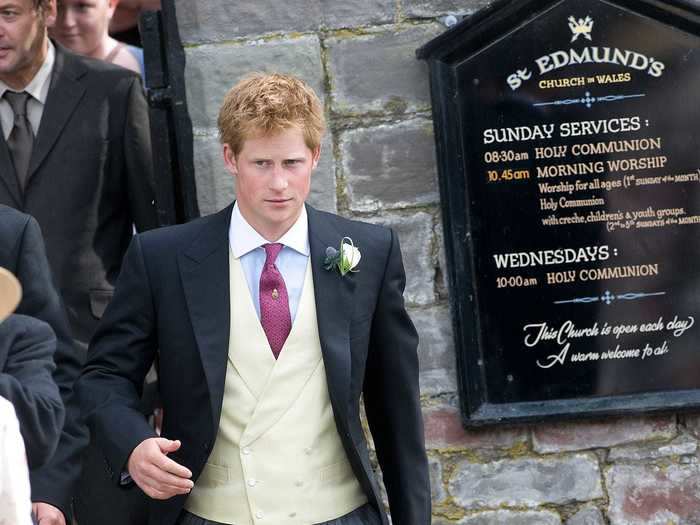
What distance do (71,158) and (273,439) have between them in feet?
5.98

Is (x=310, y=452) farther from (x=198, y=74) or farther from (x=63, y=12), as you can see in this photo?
(x=63, y=12)

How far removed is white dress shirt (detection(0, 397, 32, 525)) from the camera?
252cm

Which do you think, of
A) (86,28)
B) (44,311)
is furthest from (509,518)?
(86,28)

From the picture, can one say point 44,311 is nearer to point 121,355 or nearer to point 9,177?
point 121,355

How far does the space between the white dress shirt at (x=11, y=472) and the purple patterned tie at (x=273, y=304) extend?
985 millimetres

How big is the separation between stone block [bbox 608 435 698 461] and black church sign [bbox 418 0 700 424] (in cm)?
16

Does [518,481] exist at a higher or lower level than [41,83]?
lower

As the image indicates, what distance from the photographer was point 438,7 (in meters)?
4.87

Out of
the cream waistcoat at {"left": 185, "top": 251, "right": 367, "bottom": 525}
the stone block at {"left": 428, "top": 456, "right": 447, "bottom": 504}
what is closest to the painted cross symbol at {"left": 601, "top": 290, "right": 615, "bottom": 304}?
the stone block at {"left": 428, "top": 456, "right": 447, "bottom": 504}

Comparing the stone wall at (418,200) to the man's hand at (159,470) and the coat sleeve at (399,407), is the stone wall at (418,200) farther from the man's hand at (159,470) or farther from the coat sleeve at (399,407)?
the man's hand at (159,470)

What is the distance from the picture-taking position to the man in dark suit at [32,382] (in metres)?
3.16

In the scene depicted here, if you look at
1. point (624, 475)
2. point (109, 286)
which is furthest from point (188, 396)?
point (624, 475)

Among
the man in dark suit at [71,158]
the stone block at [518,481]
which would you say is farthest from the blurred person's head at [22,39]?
the stone block at [518,481]

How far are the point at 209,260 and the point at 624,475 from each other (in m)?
2.01
